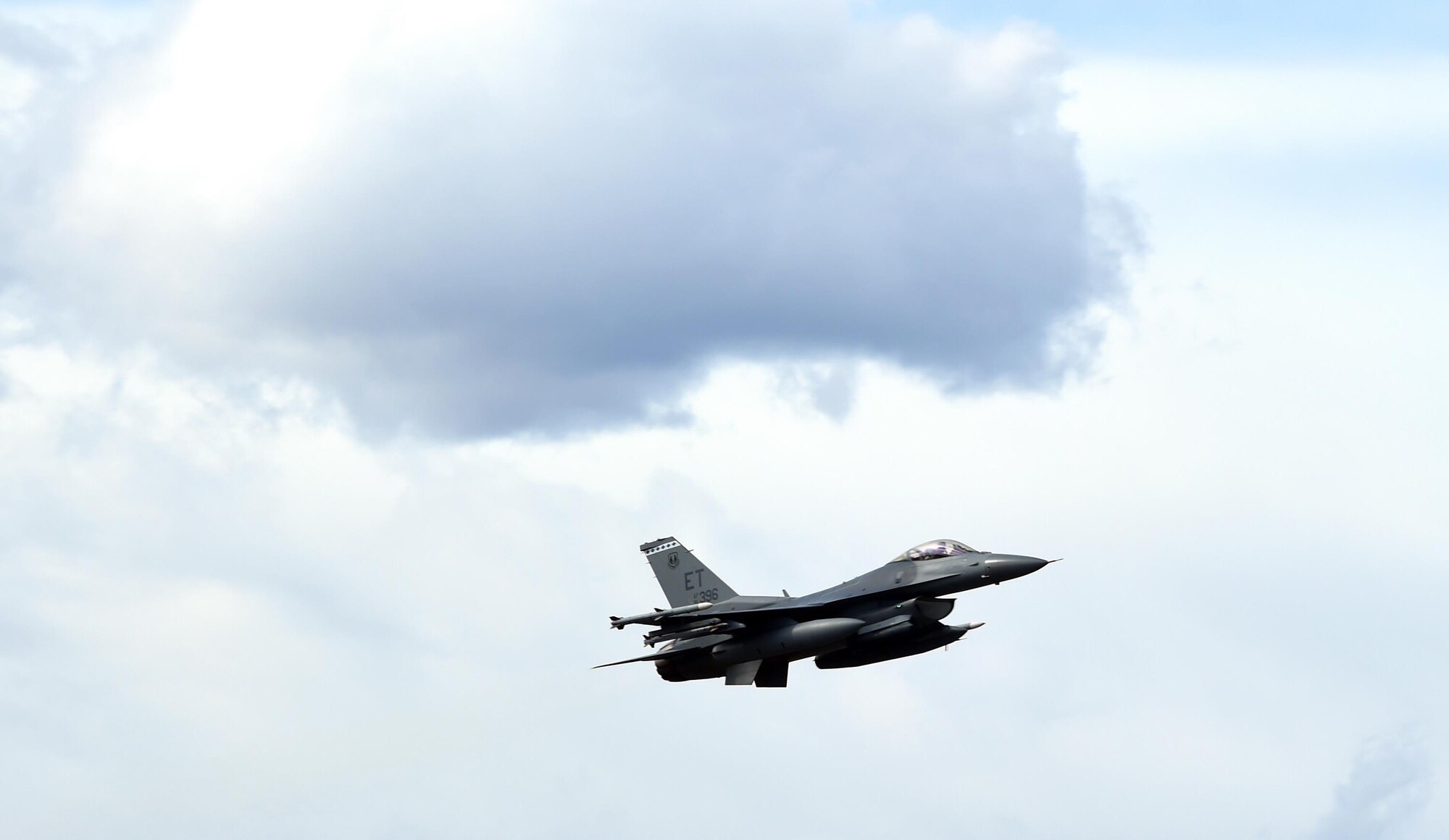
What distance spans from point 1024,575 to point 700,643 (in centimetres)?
1491

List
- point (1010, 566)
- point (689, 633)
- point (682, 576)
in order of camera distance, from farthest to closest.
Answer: point (682, 576) → point (689, 633) → point (1010, 566)

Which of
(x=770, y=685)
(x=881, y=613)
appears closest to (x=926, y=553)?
(x=881, y=613)

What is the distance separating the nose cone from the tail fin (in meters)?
14.1

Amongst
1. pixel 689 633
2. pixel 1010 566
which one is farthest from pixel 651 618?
pixel 1010 566

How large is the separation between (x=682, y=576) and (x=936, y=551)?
1418 cm

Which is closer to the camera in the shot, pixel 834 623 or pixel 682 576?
pixel 834 623

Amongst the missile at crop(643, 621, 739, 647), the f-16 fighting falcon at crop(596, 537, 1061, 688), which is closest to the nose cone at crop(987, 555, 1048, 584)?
the f-16 fighting falcon at crop(596, 537, 1061, 688)

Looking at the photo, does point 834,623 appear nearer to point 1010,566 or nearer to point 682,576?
point 1010,566

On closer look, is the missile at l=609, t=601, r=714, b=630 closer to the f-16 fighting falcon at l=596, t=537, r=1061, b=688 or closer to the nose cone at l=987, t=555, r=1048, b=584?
the f-16 fighting falcon at l=596, t=537, r=1061, b=688

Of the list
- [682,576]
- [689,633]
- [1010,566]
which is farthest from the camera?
[682,576]

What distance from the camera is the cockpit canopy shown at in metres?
88.1

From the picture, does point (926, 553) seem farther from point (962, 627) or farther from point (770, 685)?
point (770, 685)

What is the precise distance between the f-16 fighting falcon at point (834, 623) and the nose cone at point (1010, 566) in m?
0.03

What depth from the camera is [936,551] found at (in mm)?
88250
